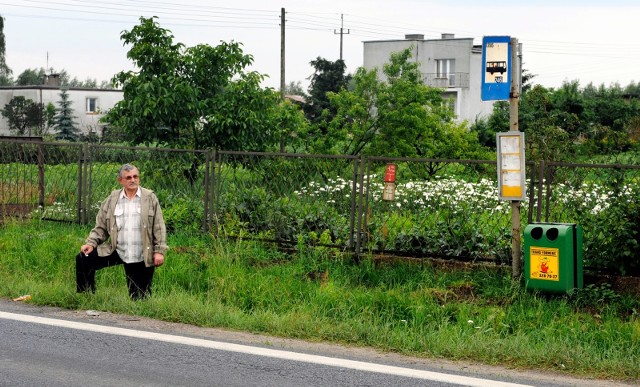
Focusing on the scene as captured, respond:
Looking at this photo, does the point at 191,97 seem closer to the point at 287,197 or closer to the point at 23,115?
the point at 287,197

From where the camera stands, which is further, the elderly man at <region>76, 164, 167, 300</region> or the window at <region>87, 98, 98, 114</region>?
the window at <region>87, 98, 98, 114</region>

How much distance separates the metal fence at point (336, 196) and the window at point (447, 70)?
57530 mm

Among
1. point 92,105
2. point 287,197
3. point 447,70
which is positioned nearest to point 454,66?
point 447,70

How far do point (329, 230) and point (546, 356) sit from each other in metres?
4.32

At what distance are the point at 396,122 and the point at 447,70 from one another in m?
40.3

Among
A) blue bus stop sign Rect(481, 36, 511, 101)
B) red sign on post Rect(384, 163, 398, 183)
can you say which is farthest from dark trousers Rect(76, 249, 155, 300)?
blue bus stop sign Rect(481, 36, 511, 101)

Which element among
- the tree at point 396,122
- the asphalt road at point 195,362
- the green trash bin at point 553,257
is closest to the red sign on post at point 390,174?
the green trash bin at point 553,257

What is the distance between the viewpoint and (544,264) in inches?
324

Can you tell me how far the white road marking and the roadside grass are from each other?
52 centimetres

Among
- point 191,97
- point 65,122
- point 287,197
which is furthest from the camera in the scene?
point 65,122

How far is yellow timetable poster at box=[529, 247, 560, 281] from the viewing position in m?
8.17

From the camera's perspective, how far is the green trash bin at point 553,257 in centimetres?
813

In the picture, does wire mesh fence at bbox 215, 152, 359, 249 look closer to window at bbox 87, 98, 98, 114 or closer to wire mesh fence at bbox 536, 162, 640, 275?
wire mesh fence at bbox 536, 162, 640, 275

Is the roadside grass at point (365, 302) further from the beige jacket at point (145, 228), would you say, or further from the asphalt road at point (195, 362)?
the beige jacket at point (145, 228)
